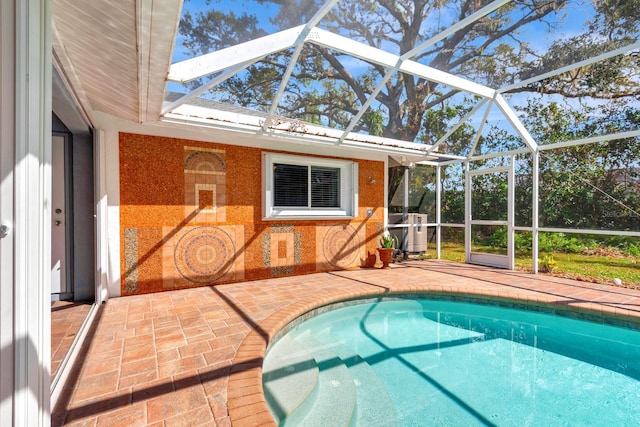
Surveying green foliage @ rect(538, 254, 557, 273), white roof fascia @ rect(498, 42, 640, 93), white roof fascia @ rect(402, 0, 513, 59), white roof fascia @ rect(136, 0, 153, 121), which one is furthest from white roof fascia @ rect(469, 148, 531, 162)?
white roof fascia @ rect(136, 0, 153, 121)

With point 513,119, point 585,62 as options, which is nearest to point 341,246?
point 513,119

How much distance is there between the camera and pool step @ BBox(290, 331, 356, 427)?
2552 millimetres

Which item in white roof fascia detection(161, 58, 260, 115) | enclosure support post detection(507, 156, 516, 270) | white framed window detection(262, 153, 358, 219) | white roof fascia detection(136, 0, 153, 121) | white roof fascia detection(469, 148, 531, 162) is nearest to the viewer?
white roof fascia detection(136, 0, 153, 121)

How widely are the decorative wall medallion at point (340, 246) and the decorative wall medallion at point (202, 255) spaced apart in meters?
2.03

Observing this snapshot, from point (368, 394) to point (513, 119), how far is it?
20.9 ft

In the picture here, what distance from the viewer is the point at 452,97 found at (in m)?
7.56

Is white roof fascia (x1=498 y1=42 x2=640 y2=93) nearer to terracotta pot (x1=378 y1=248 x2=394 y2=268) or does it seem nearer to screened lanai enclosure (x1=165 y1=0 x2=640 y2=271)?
screened lanai enclosure (x1=165 y1=0 x2=640 y2=271)

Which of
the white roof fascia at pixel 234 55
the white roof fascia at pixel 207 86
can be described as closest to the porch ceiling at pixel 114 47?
the white roof fascia at pixel 234 55

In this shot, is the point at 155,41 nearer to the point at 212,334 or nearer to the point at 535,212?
the point at 212,334

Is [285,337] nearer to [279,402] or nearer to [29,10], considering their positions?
[279,402]

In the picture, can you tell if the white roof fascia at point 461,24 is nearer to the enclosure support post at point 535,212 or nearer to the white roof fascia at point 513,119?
the white roof fascia at point 513,119

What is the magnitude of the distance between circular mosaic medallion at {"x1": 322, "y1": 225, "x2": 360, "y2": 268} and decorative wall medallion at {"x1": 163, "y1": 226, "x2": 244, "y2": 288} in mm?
2200

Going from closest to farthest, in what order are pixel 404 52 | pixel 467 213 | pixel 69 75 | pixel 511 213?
1. pixel 69 75
2. pixel 404 52
3. pixel 511 213
4. pixel 467 213

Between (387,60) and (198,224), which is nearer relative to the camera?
(387,60)
